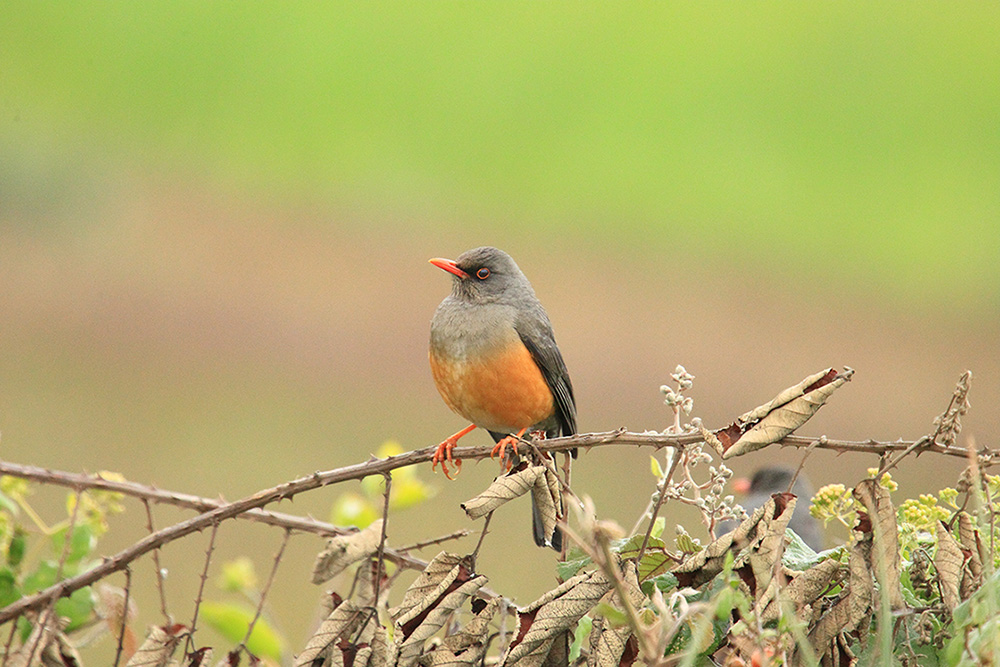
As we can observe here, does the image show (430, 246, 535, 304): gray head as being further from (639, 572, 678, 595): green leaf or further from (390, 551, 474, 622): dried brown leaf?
(639, 572, 678, 595): green leaf

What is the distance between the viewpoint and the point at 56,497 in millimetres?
7414

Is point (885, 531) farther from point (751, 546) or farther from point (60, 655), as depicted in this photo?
point (60, 655)

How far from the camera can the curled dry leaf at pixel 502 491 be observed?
1.93 meters

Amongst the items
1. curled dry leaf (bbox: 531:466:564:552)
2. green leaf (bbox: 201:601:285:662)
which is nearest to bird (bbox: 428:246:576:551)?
green leaf (bbox: 201:601:285:662)

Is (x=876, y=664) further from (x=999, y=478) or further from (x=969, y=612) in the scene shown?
(x=999, y=478)

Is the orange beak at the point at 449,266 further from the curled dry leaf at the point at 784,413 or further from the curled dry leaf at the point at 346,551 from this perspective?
the curled dry leaf at the point at 784,413

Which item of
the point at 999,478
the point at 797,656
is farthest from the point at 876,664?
the point at 999,478

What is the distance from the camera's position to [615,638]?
1842 mm

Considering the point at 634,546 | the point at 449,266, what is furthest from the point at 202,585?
the point at 449,266

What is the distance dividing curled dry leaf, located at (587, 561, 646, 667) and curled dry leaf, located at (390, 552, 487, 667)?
0.30 meters

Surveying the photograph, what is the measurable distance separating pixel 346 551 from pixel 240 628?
3.59ft

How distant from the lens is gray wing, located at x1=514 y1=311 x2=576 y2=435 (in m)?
3.45

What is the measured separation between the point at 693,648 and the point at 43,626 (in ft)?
5.11

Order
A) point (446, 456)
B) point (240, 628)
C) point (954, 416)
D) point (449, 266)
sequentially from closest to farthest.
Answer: point (954, 416) < point (446, 456) < point (240, 628) < point (449, 266)
